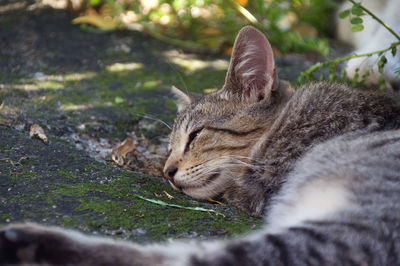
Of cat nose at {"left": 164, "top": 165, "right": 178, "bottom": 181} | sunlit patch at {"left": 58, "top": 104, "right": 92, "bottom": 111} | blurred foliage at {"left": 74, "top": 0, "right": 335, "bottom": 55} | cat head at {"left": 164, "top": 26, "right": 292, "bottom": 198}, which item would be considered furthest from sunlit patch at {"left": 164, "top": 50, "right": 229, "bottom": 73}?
cat nose at {"left": 164, "top": 165, "right": 178, "bottom": 181}

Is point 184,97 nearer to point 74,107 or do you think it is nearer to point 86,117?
point 86,117

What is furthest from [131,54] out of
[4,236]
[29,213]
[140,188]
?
[4,236]

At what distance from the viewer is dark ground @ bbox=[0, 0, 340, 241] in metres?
2.07

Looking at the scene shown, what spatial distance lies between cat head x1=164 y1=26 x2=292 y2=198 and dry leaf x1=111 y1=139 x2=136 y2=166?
38 cm

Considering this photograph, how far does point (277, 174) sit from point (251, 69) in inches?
25.4

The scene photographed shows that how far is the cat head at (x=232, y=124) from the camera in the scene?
250 centimetres

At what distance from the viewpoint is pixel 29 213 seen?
6.53ft

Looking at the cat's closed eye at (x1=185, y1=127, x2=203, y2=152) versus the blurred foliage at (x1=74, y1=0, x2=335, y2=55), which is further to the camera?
the blurred foliage at (x1=74, y1=0, x2=335, y2=55)

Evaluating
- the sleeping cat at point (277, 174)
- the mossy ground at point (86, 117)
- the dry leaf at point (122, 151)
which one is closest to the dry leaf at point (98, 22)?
the mossy ground at point (86, 117)

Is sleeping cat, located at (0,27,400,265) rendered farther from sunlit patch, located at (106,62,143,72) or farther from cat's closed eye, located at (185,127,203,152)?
sunlit patch, located at (106,62,143,72)

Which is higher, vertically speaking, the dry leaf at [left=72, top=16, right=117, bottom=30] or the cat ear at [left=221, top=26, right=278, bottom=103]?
the cat ear at [left=221, top=26, right=278, bottom=103]

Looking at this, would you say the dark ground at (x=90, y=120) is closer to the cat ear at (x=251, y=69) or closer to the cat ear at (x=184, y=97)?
the cat ear at (x=184, y=97)

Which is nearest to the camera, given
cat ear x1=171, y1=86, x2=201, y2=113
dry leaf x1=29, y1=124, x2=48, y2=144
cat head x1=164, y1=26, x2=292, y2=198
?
cat head x1=164, y1=26, x2=292, y2=198

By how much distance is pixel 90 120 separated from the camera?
331 centimetres
